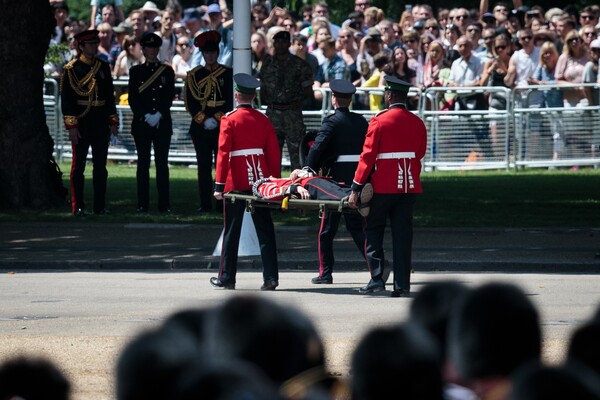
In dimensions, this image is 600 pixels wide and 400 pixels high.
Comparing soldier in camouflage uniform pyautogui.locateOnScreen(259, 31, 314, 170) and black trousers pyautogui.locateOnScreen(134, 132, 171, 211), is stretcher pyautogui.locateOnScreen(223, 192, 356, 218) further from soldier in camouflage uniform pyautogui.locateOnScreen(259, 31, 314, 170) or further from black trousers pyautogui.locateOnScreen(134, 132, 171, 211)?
soldier in camouflage uniform pyautogui.locateOnScreen(259, 31, 314, 170)

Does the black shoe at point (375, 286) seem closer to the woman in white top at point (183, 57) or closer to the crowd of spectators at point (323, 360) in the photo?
the crowd of spectators at point (323, 360)

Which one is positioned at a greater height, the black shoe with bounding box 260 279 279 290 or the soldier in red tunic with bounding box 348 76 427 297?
the soldier in red tunic with bounding box 348 76 427 297

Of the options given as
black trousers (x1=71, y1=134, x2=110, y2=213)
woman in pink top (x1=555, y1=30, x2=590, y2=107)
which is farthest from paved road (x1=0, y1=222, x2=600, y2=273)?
woman in pink top (x1=555, y1=30, x2=590, y2=107)

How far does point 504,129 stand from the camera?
23.3 m

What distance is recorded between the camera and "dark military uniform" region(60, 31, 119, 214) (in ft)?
60.0

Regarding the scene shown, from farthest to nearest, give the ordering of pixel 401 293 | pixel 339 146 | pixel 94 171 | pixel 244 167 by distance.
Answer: pixel 94 171 → pixel 339 146 → pixel 244 167 → pixel 401 293

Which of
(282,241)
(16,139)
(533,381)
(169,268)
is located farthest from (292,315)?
(16,139)

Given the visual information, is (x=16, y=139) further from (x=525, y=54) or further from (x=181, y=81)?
(x=525, y=54)

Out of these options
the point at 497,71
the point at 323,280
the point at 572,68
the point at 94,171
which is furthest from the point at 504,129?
the point at 323,280

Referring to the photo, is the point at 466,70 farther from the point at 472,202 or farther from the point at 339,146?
the point at 339,146

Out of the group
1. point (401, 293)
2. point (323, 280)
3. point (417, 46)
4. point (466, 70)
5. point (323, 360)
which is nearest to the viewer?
point (323, 360)

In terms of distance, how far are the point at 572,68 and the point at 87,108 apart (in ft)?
27.0

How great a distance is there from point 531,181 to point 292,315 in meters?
19.3

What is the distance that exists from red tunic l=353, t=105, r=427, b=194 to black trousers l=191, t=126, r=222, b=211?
703cm
